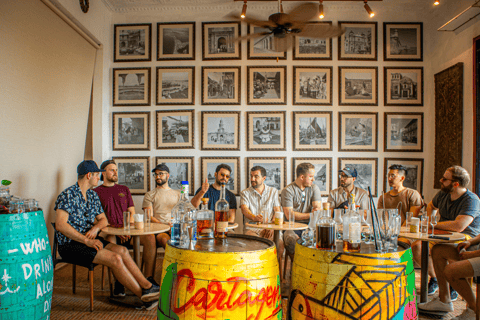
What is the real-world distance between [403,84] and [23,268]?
526 cm

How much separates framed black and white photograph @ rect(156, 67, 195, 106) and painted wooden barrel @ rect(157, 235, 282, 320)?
4064 millimetres

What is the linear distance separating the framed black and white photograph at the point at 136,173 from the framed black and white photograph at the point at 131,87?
0.88 m

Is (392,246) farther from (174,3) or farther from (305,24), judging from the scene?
(174,3)

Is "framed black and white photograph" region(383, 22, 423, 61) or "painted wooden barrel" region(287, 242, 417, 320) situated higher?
"framed black and white photograph" region(383, 22, 423, 61)

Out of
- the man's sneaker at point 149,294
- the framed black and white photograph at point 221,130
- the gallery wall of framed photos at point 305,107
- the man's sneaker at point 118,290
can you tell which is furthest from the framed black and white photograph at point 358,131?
the man's sneaker at point 118,290

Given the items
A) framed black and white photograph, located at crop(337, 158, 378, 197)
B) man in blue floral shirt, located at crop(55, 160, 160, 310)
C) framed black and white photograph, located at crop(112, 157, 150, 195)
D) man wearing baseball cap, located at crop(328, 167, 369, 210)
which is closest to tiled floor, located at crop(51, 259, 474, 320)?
man in blue floral shirt, located at crop(55, 160, 160, 310)

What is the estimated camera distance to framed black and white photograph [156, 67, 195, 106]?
17.1 ft

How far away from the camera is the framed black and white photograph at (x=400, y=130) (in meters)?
5.16

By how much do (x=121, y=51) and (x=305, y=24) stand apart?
3366 mm

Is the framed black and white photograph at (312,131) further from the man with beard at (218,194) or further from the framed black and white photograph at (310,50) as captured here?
the man with beard at (218,194)

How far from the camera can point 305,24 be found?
10.0 ft

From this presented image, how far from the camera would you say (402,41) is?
518cm

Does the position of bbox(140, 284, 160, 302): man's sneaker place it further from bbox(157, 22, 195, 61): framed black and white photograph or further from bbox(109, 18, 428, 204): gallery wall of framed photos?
bbox(157, 22, 195, 61): framed black and white photograph

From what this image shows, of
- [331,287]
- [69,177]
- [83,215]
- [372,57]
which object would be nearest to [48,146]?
[69,177]
